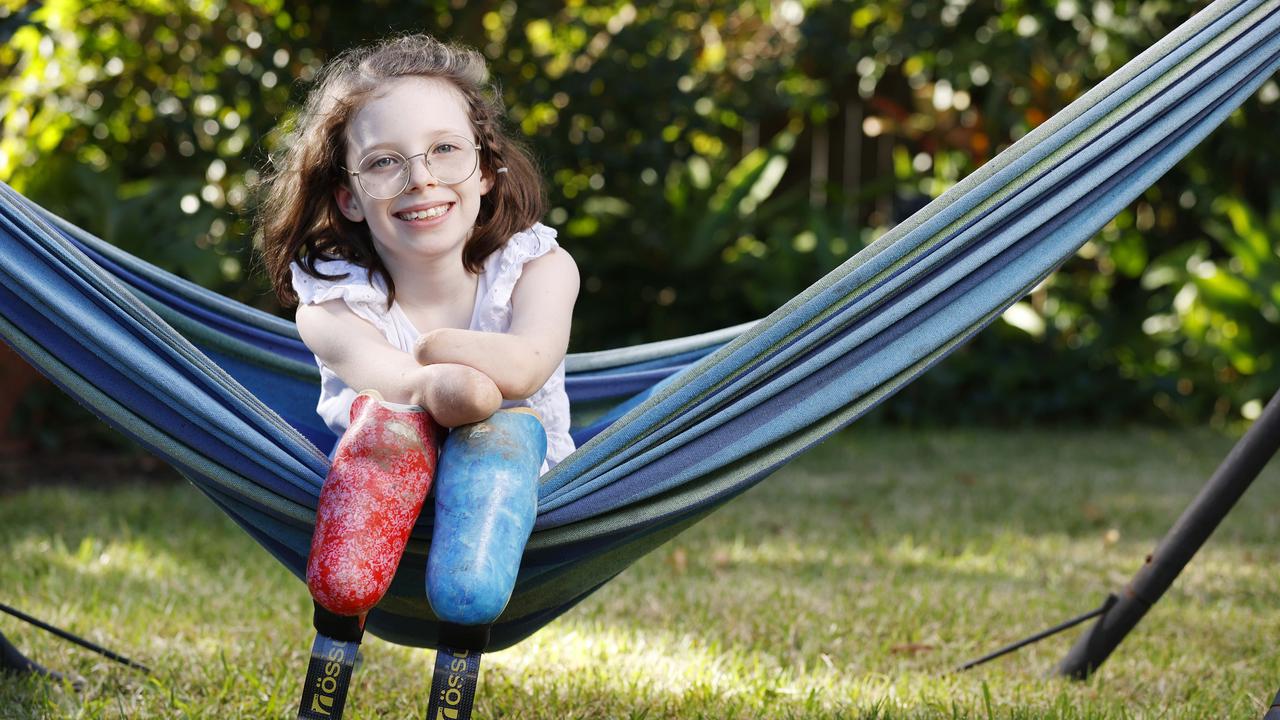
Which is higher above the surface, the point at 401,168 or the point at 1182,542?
the point at 401,168

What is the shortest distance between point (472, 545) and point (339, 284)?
55cm

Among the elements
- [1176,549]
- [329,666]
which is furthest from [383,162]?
[1176,549]

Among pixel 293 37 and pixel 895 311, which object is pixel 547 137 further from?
pixel 895 311

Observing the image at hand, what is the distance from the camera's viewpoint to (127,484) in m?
3.67

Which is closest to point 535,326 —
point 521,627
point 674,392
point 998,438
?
point 674,392

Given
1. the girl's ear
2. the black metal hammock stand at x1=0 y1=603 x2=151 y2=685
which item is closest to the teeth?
the girl's ear

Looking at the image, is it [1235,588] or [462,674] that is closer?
[462,674]

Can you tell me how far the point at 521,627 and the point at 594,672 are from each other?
44cm

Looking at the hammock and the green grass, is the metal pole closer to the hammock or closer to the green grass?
the green grass

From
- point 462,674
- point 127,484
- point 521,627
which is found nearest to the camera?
point 462,674

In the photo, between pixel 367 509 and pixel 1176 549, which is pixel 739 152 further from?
pixel 367 509

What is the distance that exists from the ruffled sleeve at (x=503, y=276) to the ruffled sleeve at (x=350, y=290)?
13 centimetres

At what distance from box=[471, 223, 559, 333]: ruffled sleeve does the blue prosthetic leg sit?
0.33 meters

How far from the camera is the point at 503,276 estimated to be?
5.58ft
